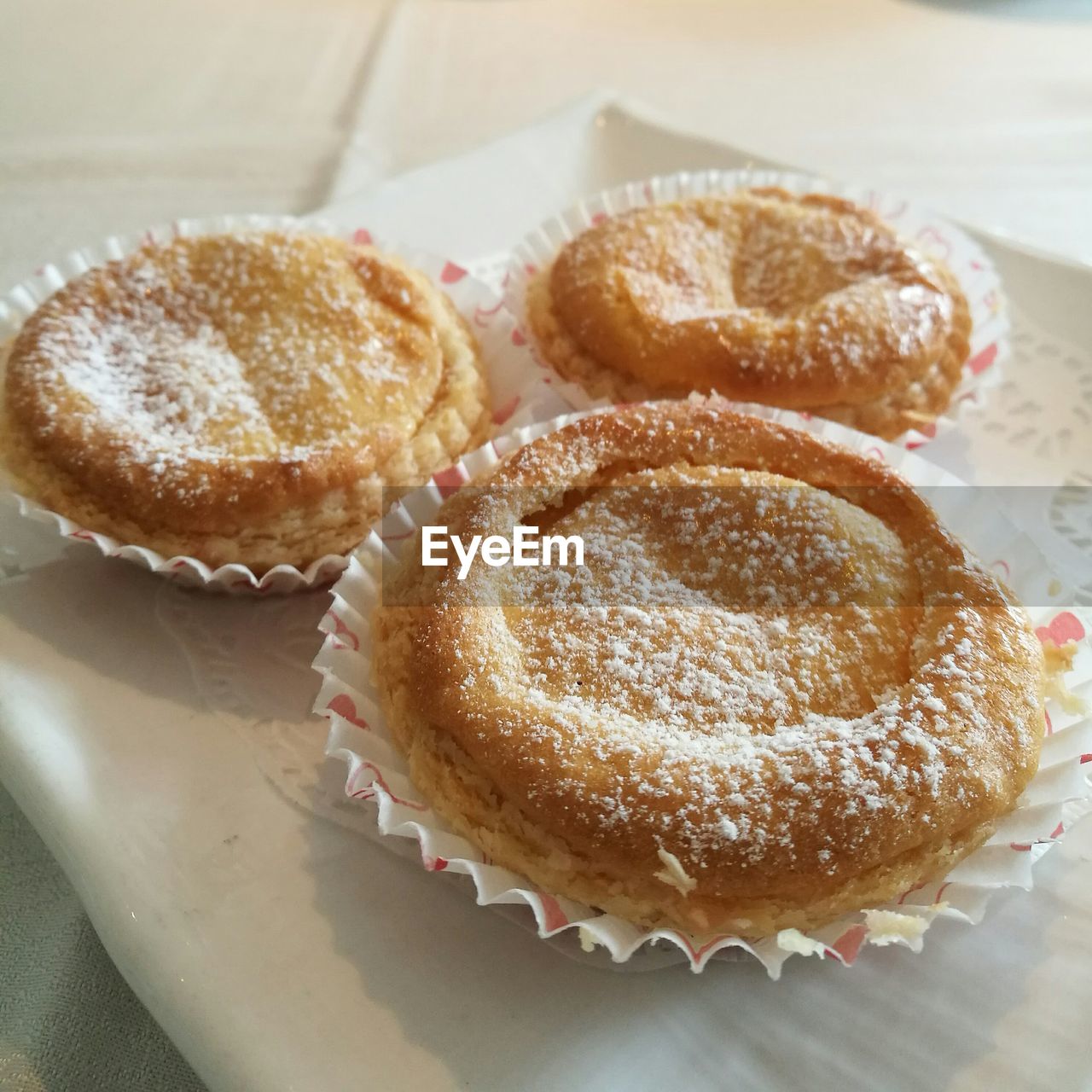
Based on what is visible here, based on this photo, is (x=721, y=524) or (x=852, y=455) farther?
(x=852, y=455)

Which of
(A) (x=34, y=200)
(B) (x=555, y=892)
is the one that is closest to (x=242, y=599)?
(B) (x=555, y=892)

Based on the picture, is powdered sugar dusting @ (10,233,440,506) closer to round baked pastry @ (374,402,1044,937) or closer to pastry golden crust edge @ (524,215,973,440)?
pastry golden crust edge @ (524,215,973,440)

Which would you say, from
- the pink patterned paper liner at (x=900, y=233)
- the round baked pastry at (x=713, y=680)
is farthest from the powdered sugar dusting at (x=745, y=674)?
the pink patterned paper liner at (x=900, y=233)

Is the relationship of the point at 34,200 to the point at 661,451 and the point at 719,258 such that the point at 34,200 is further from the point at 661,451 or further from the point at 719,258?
the point at 661,451

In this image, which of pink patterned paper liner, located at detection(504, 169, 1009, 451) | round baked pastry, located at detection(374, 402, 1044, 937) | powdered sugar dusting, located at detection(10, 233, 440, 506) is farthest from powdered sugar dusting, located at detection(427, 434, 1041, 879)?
pink patterned paper liner, located at detection(504, 169, 1009, 451)

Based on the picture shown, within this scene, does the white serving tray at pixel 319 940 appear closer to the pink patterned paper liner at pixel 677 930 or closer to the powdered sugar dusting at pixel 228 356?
the pink patterned paper liner at pixel 677 930

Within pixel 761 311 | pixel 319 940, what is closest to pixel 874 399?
pixel 761 311

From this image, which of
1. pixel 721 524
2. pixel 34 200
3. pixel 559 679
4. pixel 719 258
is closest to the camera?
pixel 559 679
